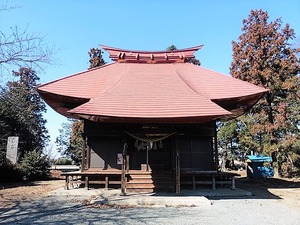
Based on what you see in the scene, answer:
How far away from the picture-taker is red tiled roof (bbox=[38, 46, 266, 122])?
8.91 meters

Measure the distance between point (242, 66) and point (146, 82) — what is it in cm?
1003

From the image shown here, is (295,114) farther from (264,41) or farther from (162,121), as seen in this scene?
(162,121)

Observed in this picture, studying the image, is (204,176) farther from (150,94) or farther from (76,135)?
(76,135)

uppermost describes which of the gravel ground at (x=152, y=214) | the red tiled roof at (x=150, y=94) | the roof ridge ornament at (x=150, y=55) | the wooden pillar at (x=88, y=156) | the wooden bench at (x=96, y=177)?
the roof ridge ornament at (x=150, y=55)

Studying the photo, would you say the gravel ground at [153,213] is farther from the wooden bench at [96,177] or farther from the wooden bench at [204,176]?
the wooden bench at [204,176]

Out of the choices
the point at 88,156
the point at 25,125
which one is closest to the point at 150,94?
the point at 88,156

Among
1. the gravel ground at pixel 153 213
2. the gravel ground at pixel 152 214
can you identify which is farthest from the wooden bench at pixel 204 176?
the gravel ground at pixel 152 214

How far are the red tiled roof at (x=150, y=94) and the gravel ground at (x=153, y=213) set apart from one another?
9.04ft

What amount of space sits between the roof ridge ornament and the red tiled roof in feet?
1.78

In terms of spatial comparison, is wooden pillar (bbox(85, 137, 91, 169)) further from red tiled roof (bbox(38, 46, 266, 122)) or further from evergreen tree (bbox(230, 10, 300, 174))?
evergreen tree (bbox(230, 10, 300, 174))

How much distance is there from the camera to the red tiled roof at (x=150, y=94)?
8.91 metres

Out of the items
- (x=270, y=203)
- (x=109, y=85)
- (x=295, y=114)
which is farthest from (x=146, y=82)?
(x=295, y=114)

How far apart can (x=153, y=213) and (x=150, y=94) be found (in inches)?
179

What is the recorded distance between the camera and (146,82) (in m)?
11.4
